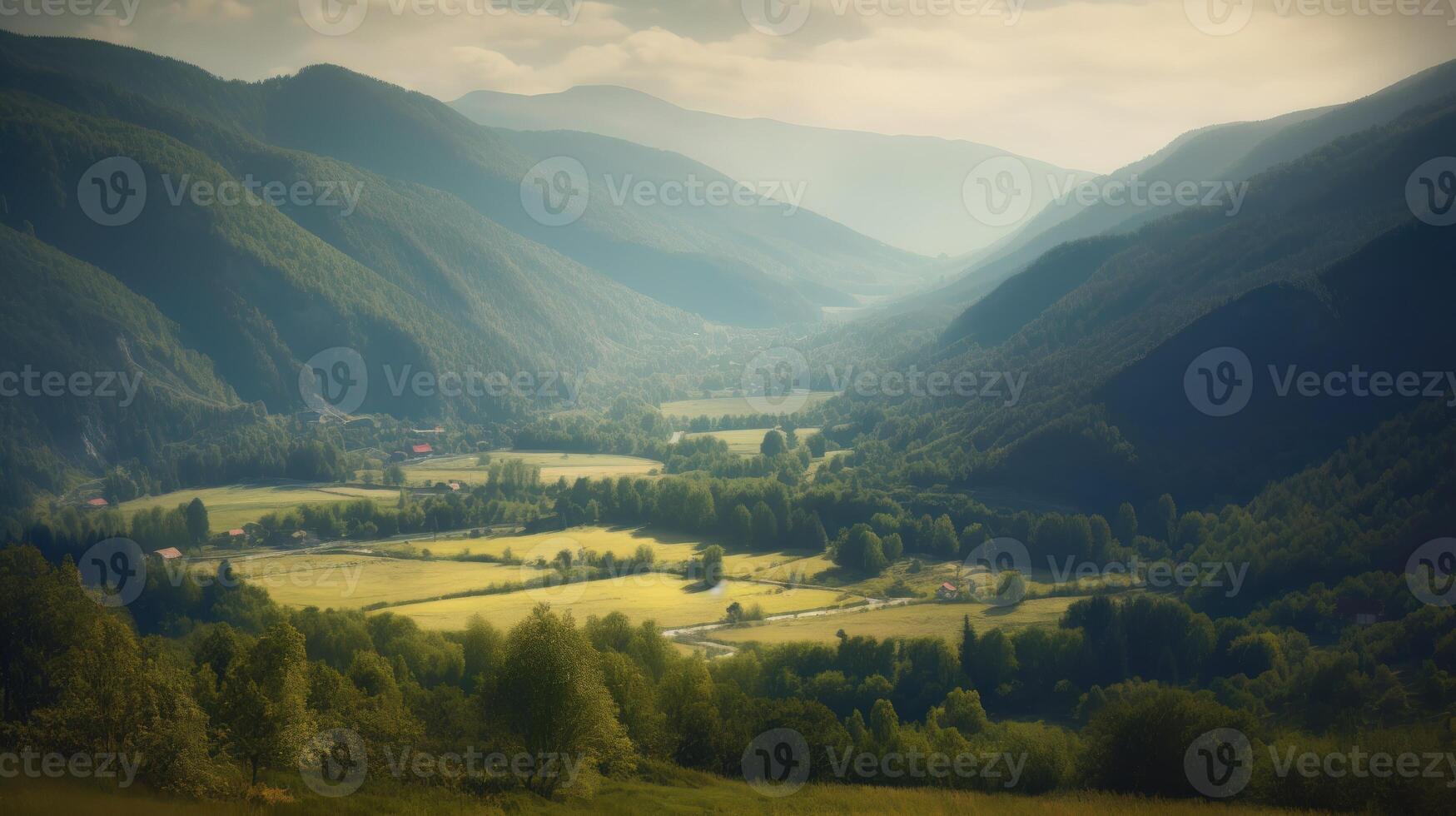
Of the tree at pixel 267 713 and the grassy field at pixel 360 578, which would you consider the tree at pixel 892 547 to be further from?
the tree at pixel 267 713

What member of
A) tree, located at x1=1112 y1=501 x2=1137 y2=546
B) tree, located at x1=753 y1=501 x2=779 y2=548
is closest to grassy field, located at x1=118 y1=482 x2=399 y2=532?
tree, located at x1=753 y1=501 x2=779 y2=548

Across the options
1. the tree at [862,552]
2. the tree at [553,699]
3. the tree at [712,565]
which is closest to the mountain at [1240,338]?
the tree at [862,552]

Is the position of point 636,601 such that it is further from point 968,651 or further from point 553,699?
point 553,699

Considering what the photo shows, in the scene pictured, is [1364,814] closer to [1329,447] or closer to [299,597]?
[299,597]

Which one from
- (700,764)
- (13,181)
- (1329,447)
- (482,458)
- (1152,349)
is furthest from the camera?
(13,181)

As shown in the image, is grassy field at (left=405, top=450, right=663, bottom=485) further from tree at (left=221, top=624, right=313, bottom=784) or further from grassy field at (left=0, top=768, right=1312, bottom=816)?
tree at (left=221, top=624, right=313, bottom=784)

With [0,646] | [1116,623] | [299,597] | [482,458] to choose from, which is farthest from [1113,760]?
[482,458]
